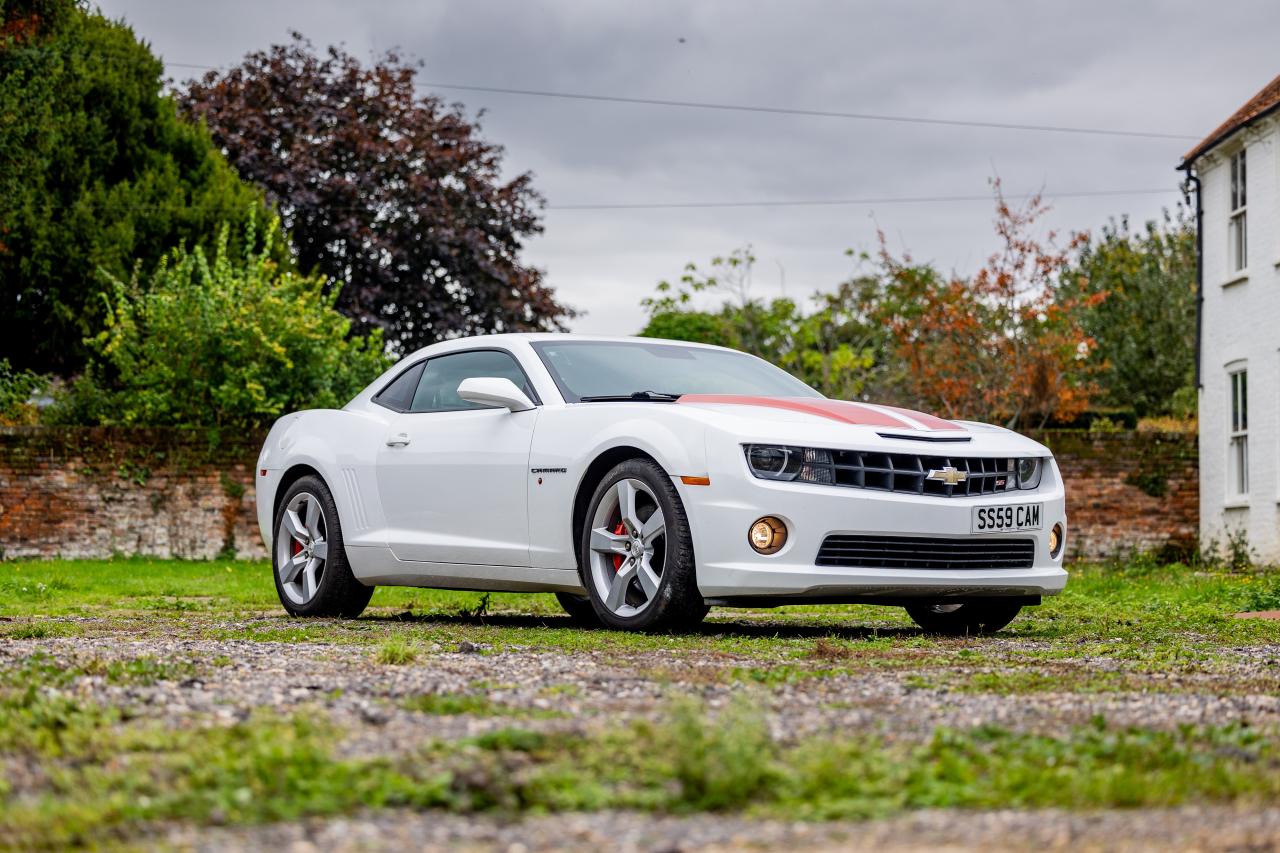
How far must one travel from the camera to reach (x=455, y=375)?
9516 mm

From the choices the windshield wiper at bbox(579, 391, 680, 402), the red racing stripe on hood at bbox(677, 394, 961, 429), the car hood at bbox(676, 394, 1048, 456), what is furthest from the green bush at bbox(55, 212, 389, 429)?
the car hood at bbox(676, 394, 1048, 456)

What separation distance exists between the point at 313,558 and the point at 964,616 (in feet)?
12.4

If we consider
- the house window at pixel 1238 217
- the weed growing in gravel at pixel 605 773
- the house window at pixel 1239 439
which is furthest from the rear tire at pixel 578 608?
the house window at pixel 1238 217

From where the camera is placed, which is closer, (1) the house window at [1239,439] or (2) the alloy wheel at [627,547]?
(2) the alloy wheel at [627,547]

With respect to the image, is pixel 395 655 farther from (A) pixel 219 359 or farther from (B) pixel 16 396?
(B) pixel 16 396

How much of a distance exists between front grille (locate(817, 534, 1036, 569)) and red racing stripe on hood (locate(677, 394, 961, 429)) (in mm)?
578

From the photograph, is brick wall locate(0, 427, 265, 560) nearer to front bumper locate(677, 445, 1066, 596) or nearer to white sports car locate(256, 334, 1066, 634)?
white sports car locate(256, 334, 1066, 634)

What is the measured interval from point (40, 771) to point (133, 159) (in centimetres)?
2814

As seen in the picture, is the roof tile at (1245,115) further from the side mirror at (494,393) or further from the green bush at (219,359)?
the side mirror at (494,393)

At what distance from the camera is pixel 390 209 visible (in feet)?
118

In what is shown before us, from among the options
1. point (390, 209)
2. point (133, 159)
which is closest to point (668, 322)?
point (390, 209)

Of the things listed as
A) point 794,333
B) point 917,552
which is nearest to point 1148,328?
point 794,333

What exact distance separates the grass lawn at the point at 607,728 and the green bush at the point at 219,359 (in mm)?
11939

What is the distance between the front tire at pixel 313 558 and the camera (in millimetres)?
9609
